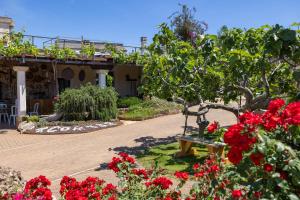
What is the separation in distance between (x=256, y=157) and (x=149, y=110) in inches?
628

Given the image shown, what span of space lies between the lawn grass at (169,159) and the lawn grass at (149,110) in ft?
21.9

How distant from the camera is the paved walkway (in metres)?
7.94

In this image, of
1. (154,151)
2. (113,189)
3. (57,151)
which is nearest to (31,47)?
(57,151)

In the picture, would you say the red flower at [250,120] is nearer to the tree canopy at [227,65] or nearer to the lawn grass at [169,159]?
the tree canopy at [227,65]

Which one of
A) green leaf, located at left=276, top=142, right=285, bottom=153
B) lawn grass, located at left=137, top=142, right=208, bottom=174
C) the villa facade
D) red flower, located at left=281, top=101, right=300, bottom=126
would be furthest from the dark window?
green leaf, located at left=276, top=142, right=285, bottom=153

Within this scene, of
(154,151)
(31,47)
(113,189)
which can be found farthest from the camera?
(31,47)

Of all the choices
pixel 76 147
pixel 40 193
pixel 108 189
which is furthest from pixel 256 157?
pixel 76 147

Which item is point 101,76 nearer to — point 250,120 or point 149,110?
point 149,110

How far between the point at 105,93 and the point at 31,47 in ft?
13.0

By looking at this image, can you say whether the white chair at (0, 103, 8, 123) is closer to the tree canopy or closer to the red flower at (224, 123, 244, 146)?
the tree canopy

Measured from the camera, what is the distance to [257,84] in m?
9.02

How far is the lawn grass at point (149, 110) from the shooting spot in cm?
1709

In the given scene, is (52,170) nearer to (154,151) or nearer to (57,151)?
(57,151)

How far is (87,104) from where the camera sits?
15578 mm
